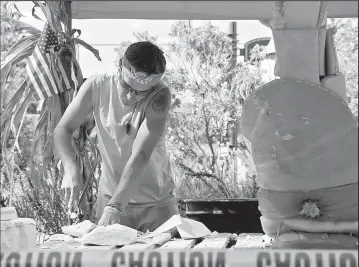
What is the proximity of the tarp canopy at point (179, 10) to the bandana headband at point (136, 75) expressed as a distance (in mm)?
237

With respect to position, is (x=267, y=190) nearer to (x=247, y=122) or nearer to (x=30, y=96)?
(x=247, y=122)

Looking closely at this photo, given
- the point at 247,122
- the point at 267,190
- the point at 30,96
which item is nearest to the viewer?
the point at 267,190

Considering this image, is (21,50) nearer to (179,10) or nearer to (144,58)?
(144,58)

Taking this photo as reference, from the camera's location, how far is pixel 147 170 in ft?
9.81

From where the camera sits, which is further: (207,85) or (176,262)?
(207,85)

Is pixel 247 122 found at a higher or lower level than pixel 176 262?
higher

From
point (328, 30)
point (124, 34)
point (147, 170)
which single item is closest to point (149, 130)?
point (147, 170)

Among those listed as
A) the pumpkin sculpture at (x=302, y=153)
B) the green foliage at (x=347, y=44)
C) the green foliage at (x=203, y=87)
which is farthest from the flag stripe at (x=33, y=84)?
the green foliage at (x=203, y=87)

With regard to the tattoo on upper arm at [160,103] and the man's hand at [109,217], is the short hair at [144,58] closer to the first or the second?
the tattoo on upper arm at [160,103]

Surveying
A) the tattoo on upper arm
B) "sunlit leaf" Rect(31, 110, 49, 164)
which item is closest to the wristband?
the tattoo on upper arm

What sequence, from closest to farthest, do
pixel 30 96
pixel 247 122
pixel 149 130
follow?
pixel 247 122, pixel 149 130, pixel 30 96

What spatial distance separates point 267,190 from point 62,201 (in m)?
3.72

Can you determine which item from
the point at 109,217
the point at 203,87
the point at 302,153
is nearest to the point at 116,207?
the point at 109,217

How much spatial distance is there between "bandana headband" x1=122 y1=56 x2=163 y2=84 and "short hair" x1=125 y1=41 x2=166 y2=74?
15mm
